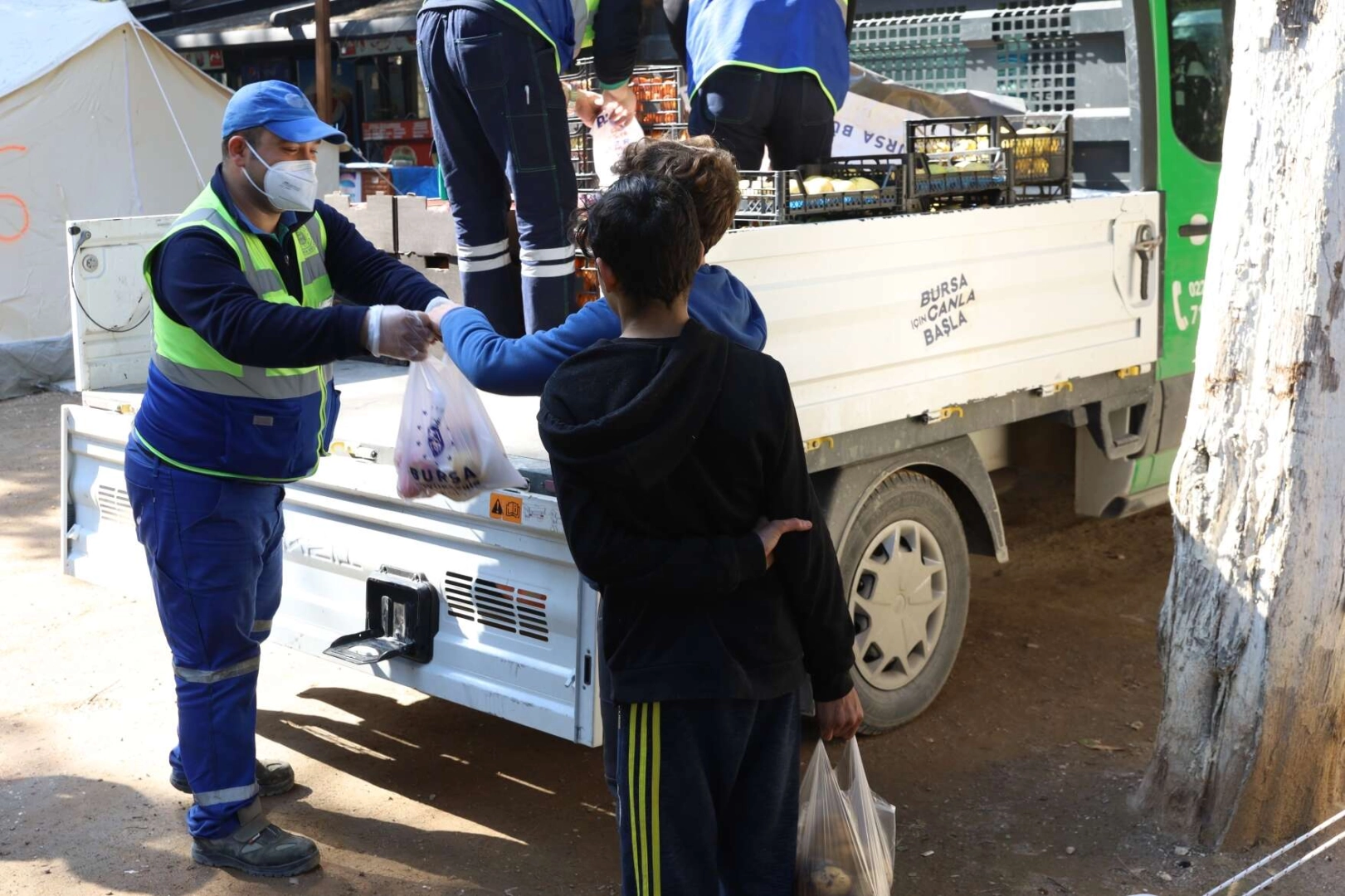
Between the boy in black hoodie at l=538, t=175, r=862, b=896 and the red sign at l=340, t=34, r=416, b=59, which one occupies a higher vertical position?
the red sign at l=340, t=34, r=416, b=59

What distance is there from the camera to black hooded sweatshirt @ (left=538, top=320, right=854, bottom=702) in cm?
229

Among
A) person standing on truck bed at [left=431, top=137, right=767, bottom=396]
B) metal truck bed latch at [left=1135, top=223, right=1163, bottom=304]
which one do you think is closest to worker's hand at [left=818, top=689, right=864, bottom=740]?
person standing on truck bed at [left=431, top=137, right=767, bottom=396]

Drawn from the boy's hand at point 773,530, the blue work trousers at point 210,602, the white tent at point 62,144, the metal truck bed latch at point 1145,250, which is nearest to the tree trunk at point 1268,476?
the metal truck bed latch at point 1145,250

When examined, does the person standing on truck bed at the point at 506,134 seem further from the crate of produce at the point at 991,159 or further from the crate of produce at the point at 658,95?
the crate of produce at the point at 991,159

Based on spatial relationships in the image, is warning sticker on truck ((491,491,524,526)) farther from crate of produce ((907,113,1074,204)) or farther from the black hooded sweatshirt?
crate of produce ((907,113,1074,204))

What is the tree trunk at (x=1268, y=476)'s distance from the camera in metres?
3.37

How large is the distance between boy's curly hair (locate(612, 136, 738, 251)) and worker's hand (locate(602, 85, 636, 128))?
2.27 meters

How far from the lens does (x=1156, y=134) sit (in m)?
4.96

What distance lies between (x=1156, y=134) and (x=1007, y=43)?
758 millimetres

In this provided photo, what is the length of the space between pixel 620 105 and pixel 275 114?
66.0 inches

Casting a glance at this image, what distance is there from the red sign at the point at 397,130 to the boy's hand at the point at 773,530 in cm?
1239

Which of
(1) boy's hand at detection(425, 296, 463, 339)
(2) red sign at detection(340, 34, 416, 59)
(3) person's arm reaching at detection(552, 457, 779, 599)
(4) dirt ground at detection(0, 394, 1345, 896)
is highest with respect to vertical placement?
(2) red sign at detection(340, 34, 416, 59)

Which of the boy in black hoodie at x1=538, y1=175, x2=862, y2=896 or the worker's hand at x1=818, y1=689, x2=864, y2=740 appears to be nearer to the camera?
the boy in black hoodie at x1=538, y1=175, x2=862, y2=896

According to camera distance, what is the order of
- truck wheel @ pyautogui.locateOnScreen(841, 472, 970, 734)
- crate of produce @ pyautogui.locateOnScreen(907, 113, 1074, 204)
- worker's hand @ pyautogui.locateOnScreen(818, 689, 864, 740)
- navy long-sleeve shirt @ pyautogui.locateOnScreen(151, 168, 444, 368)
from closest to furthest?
1. worker's hand @ pyautogui.locateOnScreen(818, 689, 864, 740)
2. navy long-sleeve shirt @ pyautogui.locateOnScreen(151, 168, 444, 368)
3. truck wheel @ pyautogui.locateOnScreen(841, 472, 970, 734)
4. crate of produce @ pyautogui.locateOnScreen(907, 113, 1074, 204)
